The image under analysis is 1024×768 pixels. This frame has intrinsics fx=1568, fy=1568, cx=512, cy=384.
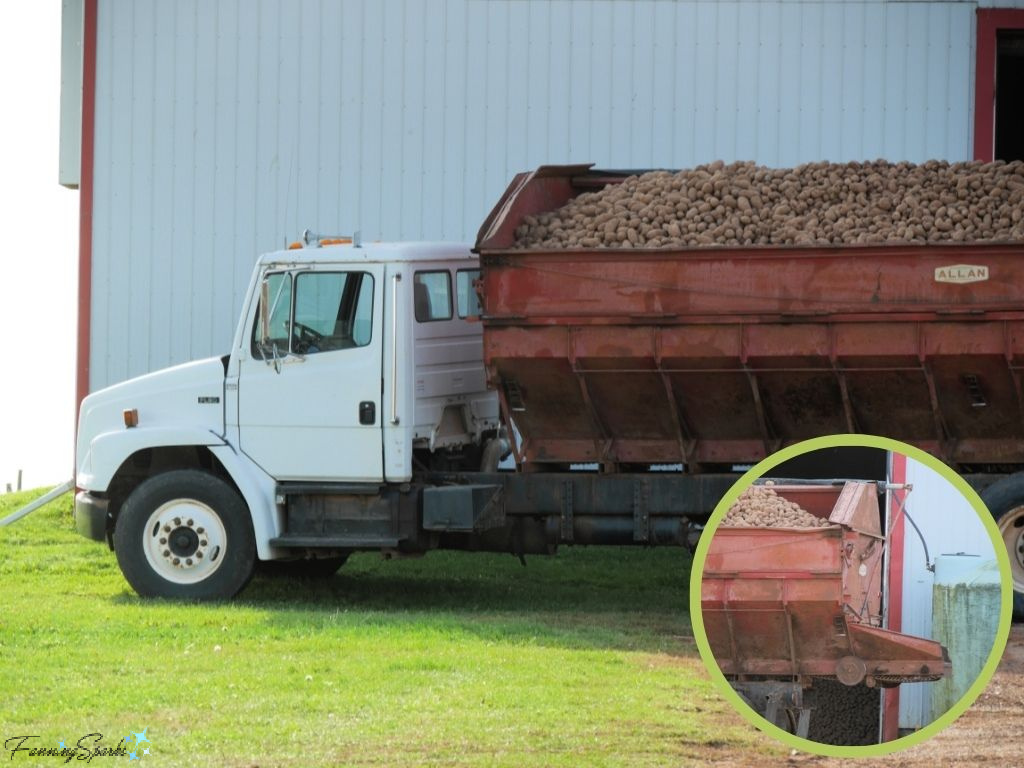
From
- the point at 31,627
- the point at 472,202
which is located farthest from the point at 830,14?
the point at 31,627

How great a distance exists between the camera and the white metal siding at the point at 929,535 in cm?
339

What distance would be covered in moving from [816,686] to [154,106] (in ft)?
48.7

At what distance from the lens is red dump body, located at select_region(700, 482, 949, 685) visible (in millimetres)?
3422

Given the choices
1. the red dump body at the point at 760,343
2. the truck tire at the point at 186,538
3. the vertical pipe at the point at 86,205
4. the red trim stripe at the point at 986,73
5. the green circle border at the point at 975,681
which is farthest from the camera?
the vertical pipe at the point at 86,205

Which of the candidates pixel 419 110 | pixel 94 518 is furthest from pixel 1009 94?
pixel 94 518

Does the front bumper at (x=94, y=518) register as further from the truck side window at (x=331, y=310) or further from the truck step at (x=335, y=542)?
the truck side window at (x=331, y=310)

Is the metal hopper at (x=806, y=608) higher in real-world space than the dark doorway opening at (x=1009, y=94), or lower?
lower

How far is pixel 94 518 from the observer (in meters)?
12.7

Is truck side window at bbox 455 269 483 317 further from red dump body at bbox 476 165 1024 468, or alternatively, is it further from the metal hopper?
the metal hopper

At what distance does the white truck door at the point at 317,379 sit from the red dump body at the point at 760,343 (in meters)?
1.01

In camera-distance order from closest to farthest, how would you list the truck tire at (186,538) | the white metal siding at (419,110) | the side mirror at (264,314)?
the side mirror at (264,314)
the truck tire at (186,538)
the white metal siding at (419,110)

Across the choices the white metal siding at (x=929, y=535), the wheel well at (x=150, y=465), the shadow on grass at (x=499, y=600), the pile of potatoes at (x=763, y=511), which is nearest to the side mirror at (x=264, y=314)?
the wheel well at (x=150, y=465)
